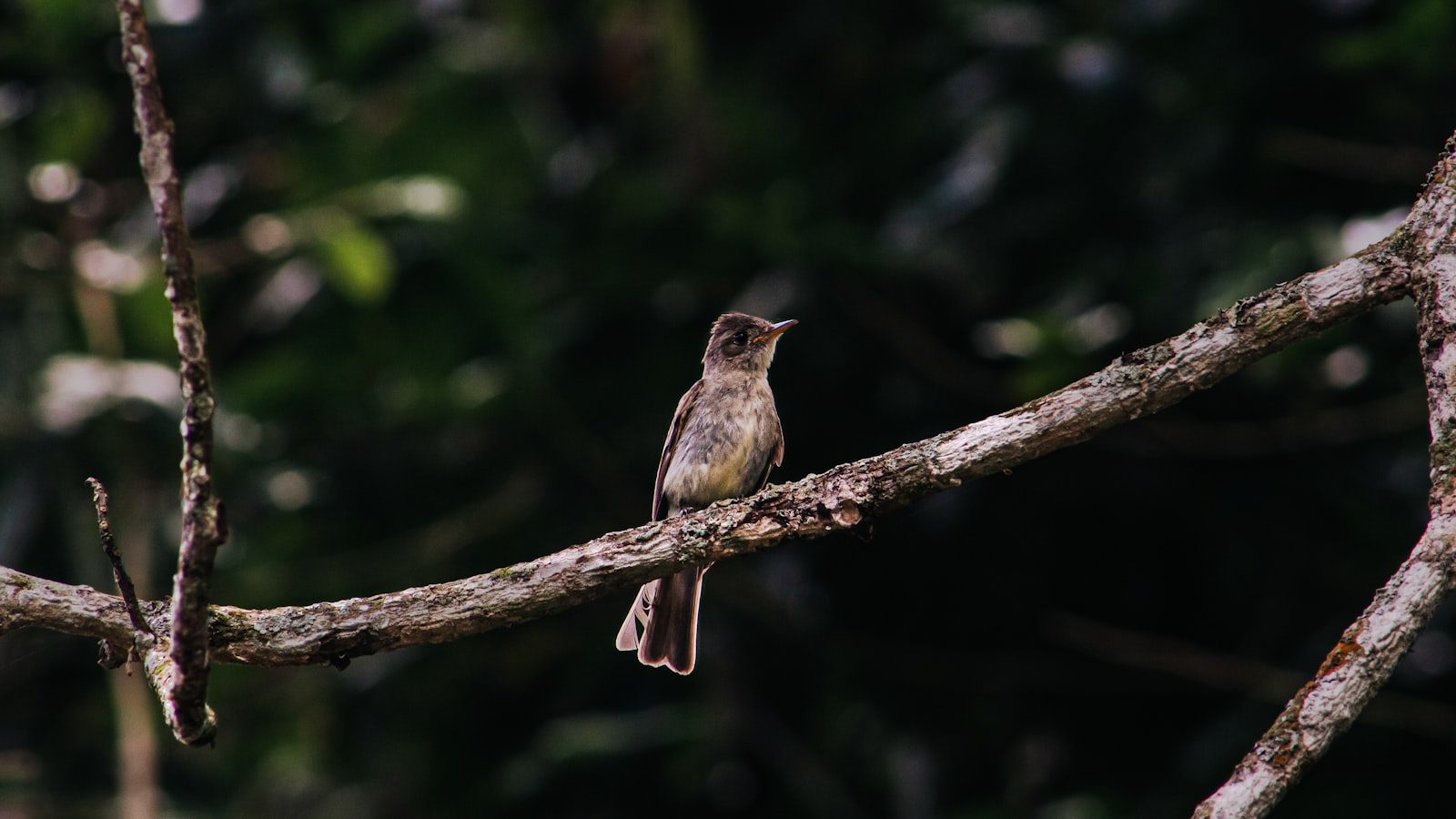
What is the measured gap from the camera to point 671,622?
16.2 ft

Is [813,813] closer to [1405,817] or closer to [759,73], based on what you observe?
[1405,817]

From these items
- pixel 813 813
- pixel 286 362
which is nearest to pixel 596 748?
pixel 813 813

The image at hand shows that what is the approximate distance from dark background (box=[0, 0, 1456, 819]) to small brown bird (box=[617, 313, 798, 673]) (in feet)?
3.76

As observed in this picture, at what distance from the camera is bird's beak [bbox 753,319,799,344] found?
213 inches

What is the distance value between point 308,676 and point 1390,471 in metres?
6.07

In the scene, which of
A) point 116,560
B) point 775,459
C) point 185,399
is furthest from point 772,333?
point 185,399

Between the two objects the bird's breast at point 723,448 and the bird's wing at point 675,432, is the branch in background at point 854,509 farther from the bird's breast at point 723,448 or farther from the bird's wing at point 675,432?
the bird's wing at point 675,432

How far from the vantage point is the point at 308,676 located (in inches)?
354

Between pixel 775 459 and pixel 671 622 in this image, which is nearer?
pixel 671 622

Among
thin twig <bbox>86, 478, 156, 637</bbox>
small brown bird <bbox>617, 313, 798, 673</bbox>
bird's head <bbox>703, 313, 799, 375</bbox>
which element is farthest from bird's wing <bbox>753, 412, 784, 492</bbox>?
thin twig <bbox>86, 478, 156, 637</bbox>

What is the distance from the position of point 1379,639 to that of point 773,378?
5.47m

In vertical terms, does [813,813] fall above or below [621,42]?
below

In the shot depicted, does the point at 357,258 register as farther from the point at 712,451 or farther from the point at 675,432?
the point at 712,451

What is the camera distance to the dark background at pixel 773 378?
674cm
